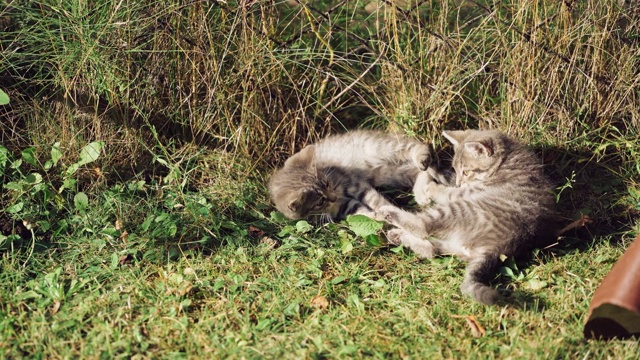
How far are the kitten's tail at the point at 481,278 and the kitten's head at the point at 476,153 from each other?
750mm

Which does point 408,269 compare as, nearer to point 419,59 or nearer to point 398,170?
point 398,170

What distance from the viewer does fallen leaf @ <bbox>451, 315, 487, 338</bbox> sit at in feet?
10.4

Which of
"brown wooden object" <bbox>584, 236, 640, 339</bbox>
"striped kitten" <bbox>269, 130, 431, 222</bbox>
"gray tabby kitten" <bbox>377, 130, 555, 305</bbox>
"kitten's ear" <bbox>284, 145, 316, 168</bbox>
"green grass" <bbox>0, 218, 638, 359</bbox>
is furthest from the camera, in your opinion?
"kitten's ear" <bbox>284, 145, 316, 168</bbox>

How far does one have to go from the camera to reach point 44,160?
14.1 ft

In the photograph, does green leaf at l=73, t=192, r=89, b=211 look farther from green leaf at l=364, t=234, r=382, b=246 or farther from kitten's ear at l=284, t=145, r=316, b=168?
green leaf at l=364, t=234, r=382, b=246

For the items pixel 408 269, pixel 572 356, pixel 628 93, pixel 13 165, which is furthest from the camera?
pixel 628 93

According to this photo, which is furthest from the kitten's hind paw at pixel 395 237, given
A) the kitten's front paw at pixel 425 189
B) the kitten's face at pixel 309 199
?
the kitten's face at pixel 309 199

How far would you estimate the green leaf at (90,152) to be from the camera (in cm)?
421

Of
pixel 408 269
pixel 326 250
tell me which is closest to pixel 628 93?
pixel 408 269

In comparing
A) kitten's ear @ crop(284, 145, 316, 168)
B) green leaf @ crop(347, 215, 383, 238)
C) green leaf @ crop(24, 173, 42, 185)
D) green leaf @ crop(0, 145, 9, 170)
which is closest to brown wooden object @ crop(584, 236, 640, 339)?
green leaf @ crop(347, 215, 383, 238)

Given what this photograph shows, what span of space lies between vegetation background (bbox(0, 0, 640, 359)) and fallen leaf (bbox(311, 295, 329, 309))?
11 millimetres

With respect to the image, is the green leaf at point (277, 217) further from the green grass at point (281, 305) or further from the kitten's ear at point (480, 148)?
the kitten's ear at point (480, 148)

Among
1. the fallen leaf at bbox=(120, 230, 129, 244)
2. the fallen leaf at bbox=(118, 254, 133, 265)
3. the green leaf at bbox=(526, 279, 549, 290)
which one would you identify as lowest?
the fallen leaf at bbox=(118, 254, 133, 265)

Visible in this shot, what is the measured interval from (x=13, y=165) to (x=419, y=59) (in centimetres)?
259
